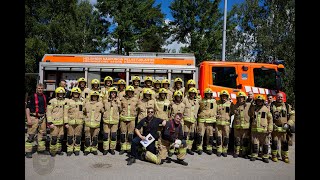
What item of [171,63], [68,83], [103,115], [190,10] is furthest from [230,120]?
[190,10]

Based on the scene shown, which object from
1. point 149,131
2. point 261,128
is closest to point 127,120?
point 149,131

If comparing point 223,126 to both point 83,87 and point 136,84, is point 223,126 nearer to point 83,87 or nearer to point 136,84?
point 136,84

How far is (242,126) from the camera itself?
671 cm

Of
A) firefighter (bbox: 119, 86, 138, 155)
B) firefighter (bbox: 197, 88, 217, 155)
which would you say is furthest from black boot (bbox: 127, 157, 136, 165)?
firefighter (bbox: 197, 88, 217, 155)

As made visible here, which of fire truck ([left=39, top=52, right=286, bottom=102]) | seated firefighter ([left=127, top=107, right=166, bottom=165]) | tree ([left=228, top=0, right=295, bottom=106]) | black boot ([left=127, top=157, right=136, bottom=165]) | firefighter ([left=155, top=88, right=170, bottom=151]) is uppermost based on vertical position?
tree ([left=228, top=0, right=295, bottom=106])

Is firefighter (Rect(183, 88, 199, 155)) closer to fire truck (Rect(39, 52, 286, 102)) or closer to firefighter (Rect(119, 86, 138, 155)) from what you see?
fire truck (Rect(39, 52, 286, 102))

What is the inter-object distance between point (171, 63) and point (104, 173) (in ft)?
13.9

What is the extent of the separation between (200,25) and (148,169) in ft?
56.6

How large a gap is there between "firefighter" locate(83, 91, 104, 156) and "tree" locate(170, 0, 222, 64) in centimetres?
1502

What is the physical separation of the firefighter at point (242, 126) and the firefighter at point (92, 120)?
3456 millimetres

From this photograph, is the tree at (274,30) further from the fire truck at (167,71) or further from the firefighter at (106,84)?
the firefighter at (106,84)

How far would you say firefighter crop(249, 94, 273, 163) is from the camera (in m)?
6.46
